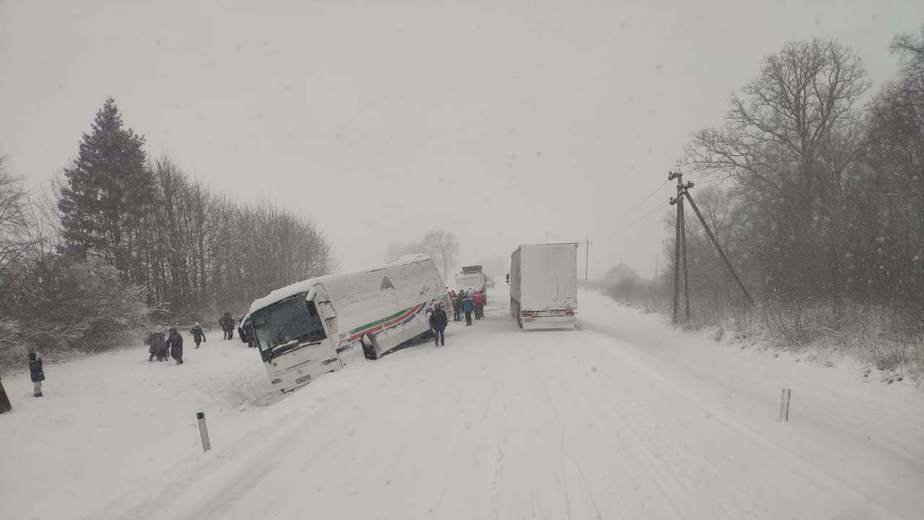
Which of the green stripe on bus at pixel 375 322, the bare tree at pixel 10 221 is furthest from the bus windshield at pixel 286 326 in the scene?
the bare tree at pixel 10 221

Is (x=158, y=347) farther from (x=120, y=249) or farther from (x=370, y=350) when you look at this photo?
(x=120, y=249)

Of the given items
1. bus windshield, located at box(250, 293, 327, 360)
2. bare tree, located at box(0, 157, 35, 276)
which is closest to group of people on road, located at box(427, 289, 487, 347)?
bus windshield, located at box(250, 293, 327, 360)

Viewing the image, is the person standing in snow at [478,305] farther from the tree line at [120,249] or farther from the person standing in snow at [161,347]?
the tree line at [120,249]

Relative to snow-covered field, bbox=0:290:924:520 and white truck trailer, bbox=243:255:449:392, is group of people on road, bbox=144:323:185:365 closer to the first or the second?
snow-covered field, bbox=0:290:924:520

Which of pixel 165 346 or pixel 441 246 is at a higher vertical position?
pixel 441 246

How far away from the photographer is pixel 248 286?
119 feet

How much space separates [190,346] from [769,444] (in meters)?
24.6

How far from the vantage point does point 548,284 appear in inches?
679

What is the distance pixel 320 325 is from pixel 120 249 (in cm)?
2147

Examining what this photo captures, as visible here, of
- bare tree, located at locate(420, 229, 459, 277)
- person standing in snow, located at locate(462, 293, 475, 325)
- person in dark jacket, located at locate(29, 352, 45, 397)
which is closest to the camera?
person in dark jacket, located at locate(29, 352, 45, 397)

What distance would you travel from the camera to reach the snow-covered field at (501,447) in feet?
14.7

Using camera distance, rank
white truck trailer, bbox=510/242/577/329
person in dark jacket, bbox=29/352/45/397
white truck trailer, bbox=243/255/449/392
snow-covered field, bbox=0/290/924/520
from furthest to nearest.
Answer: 1. white truck trailer, bbox=510/242/577/329
2. person in dark jacket, bbox=29/352/45/397
3. white truck trailer, bbox=243/255/449/392
4. snow-covered field, bbox=0/290/924/520

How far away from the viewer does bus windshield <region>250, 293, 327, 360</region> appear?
11.4m

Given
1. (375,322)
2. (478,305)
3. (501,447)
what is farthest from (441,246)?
(501,447)
